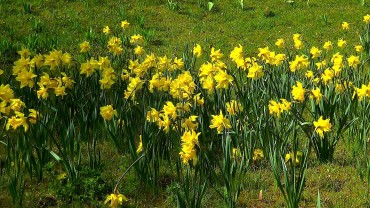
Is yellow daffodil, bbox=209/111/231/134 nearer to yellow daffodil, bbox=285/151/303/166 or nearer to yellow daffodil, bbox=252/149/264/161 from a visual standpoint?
yellow daffodil, bbox=285/151/303/166

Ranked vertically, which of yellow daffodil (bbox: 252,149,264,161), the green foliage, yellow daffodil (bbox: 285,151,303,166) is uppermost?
yellow daffodil (bbox: 285,151,303,166)

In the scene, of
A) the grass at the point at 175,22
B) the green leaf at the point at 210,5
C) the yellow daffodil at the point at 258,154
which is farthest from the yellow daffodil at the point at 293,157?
the green leaf at the point at 210,5

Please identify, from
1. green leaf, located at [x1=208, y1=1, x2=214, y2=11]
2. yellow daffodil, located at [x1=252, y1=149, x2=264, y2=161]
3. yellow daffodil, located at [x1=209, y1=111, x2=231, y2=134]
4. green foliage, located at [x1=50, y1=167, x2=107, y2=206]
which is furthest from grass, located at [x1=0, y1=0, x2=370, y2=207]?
green foliage, located at [x1=50, y1=167, x2=107, y2=206]

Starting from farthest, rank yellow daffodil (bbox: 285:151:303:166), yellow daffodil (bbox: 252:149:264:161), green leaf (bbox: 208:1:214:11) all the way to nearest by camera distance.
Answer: green leaf (bbox: 208:1:214:11) < yellow daffodil (bbox: 252:149:264:161) < yellow daffodil (bbox: 285:151:303:166)

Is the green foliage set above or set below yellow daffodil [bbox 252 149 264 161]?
below

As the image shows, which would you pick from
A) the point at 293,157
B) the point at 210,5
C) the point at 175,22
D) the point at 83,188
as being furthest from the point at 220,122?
the point at 210,5

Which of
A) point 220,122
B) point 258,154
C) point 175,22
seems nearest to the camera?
point 220,122

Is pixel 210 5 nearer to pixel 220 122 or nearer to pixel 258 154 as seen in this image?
pixel 258 154

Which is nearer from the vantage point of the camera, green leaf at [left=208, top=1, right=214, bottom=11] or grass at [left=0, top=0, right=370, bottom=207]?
grass at [left=0, top=0, right=370, bottom=207]

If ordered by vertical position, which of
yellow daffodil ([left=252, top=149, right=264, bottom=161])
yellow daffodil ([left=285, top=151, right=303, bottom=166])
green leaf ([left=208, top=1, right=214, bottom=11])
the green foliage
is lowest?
the green foliage

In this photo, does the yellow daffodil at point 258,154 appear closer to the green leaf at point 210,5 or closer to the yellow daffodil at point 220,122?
the yellow daffodil at point 220,122

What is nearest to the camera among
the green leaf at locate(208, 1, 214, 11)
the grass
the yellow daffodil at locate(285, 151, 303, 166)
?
the yellow daffodil at locate(285, 151, 303, 166)

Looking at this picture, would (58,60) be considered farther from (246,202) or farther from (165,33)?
(165,33)

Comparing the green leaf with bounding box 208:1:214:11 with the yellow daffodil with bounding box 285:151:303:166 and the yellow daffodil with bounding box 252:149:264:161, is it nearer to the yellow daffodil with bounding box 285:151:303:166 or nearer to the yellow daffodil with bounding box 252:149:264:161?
the yellow daffodil with bounding box 252:149:264:161
